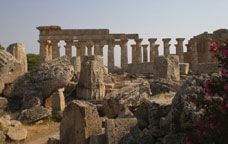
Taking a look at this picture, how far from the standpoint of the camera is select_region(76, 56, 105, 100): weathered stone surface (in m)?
20.6

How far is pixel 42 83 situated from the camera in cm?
2036

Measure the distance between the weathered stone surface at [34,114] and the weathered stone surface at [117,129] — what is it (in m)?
7.46

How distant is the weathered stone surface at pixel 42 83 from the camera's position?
2006 centimetres

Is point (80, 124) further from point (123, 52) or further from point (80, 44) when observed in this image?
point (80, 44)

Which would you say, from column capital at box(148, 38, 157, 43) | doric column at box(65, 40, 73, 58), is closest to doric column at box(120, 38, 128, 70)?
column capital at box(148, 38, 157, 43)

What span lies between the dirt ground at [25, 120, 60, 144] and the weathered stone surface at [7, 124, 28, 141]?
206mm

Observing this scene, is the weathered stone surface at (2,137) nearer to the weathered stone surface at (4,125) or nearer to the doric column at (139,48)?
the weathered stone surface at (4,125)

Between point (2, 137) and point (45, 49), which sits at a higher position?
point (45, 49)

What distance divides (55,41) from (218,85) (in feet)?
147

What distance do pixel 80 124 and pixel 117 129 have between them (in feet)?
4.40

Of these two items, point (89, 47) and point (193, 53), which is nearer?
point (193, 53)

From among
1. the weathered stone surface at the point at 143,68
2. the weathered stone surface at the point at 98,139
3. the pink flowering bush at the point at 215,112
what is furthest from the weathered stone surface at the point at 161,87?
the weathered stone surface at the point at 143,68

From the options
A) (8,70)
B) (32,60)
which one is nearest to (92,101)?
(8,70)

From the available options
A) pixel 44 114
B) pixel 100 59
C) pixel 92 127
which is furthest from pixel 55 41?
pixel 92 127
